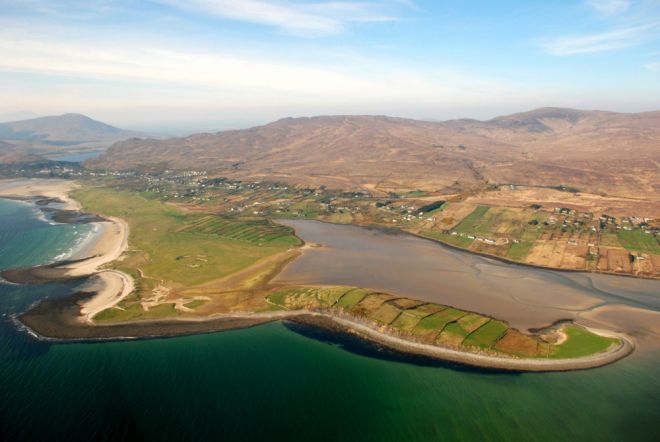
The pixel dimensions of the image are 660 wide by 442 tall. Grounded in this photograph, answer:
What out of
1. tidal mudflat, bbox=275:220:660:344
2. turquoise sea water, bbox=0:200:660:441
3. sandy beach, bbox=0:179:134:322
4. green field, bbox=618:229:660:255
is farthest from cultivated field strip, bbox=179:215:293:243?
green field, bbox=618:229:660:255

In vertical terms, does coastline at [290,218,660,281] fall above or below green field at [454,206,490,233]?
below

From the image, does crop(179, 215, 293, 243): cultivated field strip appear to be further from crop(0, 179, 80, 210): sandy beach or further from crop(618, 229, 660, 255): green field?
crop(618, 229, 660, 255): green field

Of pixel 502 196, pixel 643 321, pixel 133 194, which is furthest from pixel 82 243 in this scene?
pixel 502 196

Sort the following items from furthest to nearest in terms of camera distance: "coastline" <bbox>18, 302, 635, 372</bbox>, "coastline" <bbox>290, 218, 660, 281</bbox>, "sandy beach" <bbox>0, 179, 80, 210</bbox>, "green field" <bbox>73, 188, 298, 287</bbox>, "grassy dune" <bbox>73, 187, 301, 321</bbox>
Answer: "sandy beach" <bbox>0, 179, 80, 210</bbox>
"green field" <bbox>73, 188, 298, 287</bbox>
"coastline" <bbox>290, 218, 660, 281</bbox>
"grassy dune" <bbox>73, 187, 301, 321</bbox>
"coastline" <bbox>18, 302, 635, 372</bbox>

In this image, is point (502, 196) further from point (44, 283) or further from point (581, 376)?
point (44, 283)

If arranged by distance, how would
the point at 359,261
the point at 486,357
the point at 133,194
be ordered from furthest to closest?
1. the point at 133,194
2. the point at 359,261
3. the point at 486,357

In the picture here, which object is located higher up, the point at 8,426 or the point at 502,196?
the point at 502,196

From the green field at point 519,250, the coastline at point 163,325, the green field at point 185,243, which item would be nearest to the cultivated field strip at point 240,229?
the green field at point 185,243
